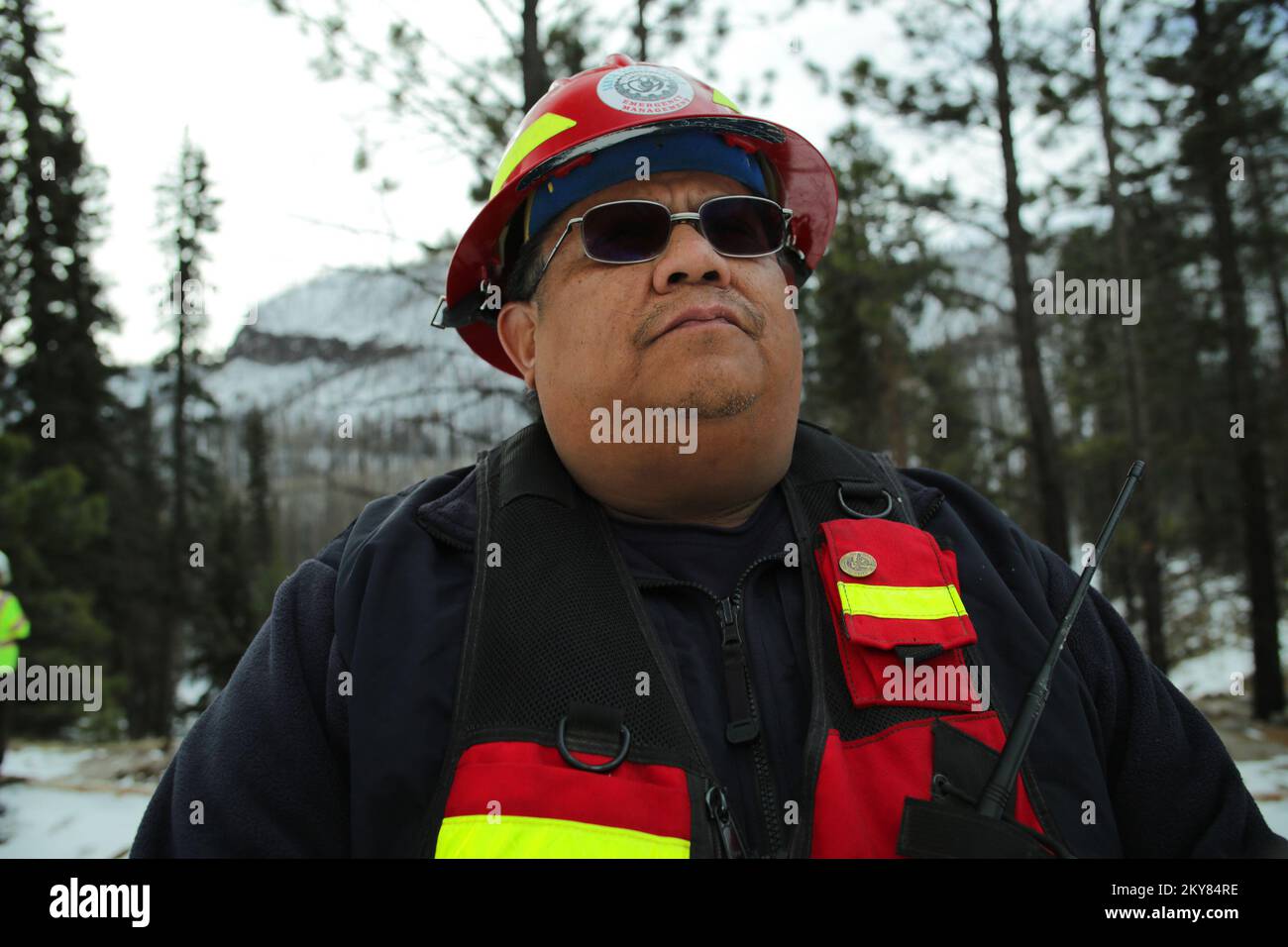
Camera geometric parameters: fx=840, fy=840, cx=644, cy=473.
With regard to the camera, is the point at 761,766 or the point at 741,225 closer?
the point at 761,766

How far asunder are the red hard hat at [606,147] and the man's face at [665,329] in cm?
13

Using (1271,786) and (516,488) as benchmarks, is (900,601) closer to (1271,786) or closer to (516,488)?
(516,488)

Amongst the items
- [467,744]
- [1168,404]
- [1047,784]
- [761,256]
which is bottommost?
[1047,784]

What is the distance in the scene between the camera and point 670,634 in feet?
6.15

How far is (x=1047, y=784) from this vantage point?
1.71 metres

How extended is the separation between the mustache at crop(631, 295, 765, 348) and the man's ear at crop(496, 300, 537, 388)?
1.54 ft

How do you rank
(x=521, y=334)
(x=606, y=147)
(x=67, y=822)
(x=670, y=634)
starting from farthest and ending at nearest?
(x=67, y=822), (x=521, y=334), (x=606, y=147), (x=670, y=634)

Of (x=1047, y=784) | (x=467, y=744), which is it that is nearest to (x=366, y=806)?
(x=467, y=744)

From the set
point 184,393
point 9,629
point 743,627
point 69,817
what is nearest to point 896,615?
point 743,627

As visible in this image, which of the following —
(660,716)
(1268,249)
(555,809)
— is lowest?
(555,809)

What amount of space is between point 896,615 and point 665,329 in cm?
83

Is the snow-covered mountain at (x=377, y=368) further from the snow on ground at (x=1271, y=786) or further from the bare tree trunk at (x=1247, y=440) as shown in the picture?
the bare tree trunk at (x=1247, y=440)

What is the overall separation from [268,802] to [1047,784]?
156cm
